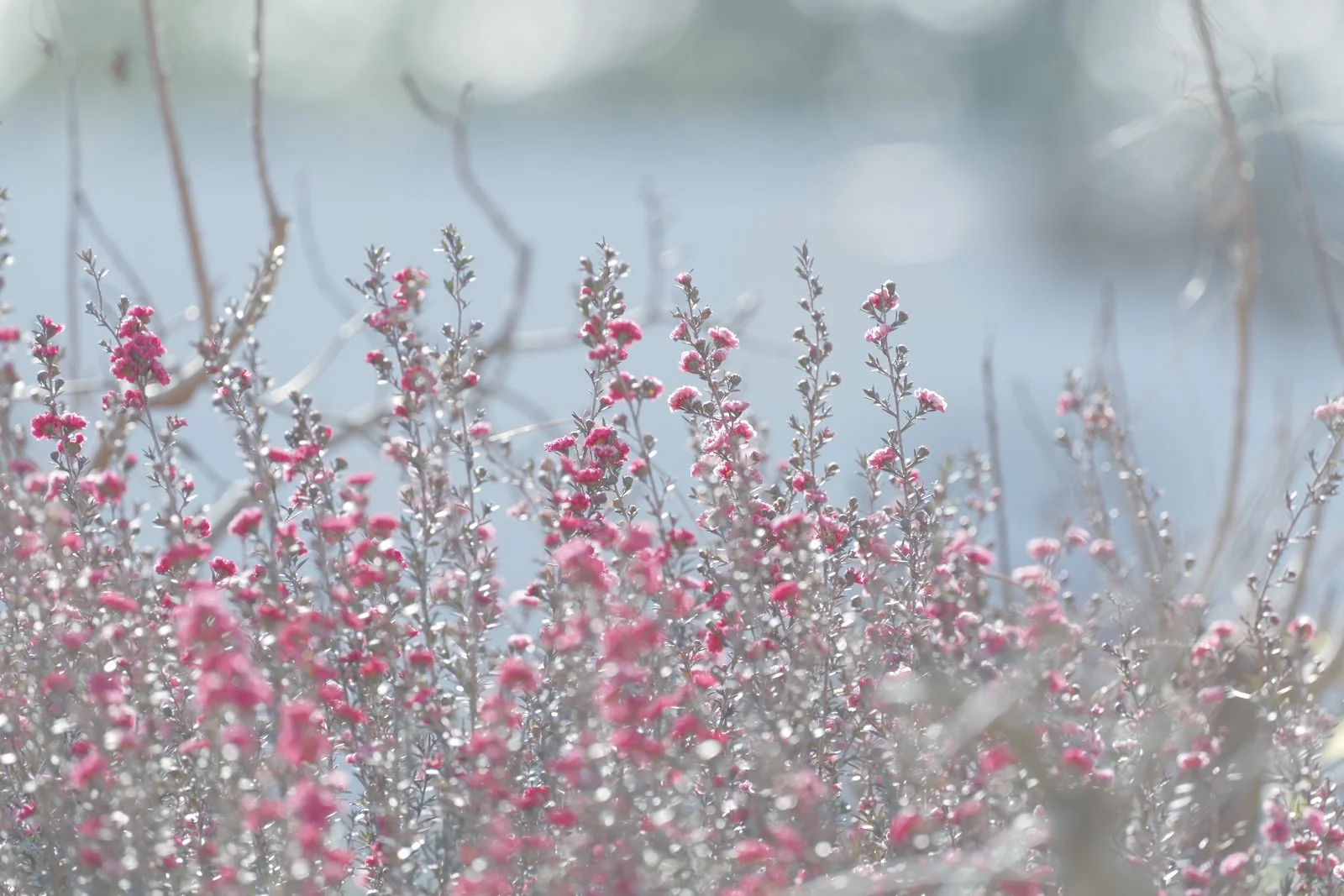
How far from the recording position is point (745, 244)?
9.67 meters

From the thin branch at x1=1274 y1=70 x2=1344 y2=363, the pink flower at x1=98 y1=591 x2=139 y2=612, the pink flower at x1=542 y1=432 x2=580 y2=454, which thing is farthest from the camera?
the thin branch at x1=1274 y1=70 x2=1344 y2=363

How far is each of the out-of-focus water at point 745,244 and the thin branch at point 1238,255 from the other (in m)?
3.23

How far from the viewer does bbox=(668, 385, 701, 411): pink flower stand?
2698 millimetres

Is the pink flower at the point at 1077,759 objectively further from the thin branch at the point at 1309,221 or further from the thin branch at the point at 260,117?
the thin branch at the point at 260,117

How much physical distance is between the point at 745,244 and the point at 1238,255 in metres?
5.58

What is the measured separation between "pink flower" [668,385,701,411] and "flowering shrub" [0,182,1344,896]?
0.03ft

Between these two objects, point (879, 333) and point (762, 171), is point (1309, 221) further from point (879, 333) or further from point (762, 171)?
point (762, 171)

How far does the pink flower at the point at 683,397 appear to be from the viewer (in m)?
2.70

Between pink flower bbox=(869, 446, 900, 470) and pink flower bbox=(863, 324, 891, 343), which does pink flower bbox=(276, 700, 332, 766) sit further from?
pink flower bbox=(863, 324, 891, 343)

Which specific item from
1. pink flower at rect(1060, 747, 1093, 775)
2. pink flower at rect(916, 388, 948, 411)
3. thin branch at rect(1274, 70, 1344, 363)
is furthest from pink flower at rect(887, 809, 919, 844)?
thin branch at rect(1274, 70, 1344, 363)

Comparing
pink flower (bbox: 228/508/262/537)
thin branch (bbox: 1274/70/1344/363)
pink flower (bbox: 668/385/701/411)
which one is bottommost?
pink flower (bbox: 228/508/262/537)

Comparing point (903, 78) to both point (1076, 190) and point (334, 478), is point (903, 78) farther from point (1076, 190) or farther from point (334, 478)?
point (334, 478)

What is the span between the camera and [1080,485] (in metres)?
3.89

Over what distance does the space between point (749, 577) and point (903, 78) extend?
31.1 ft
